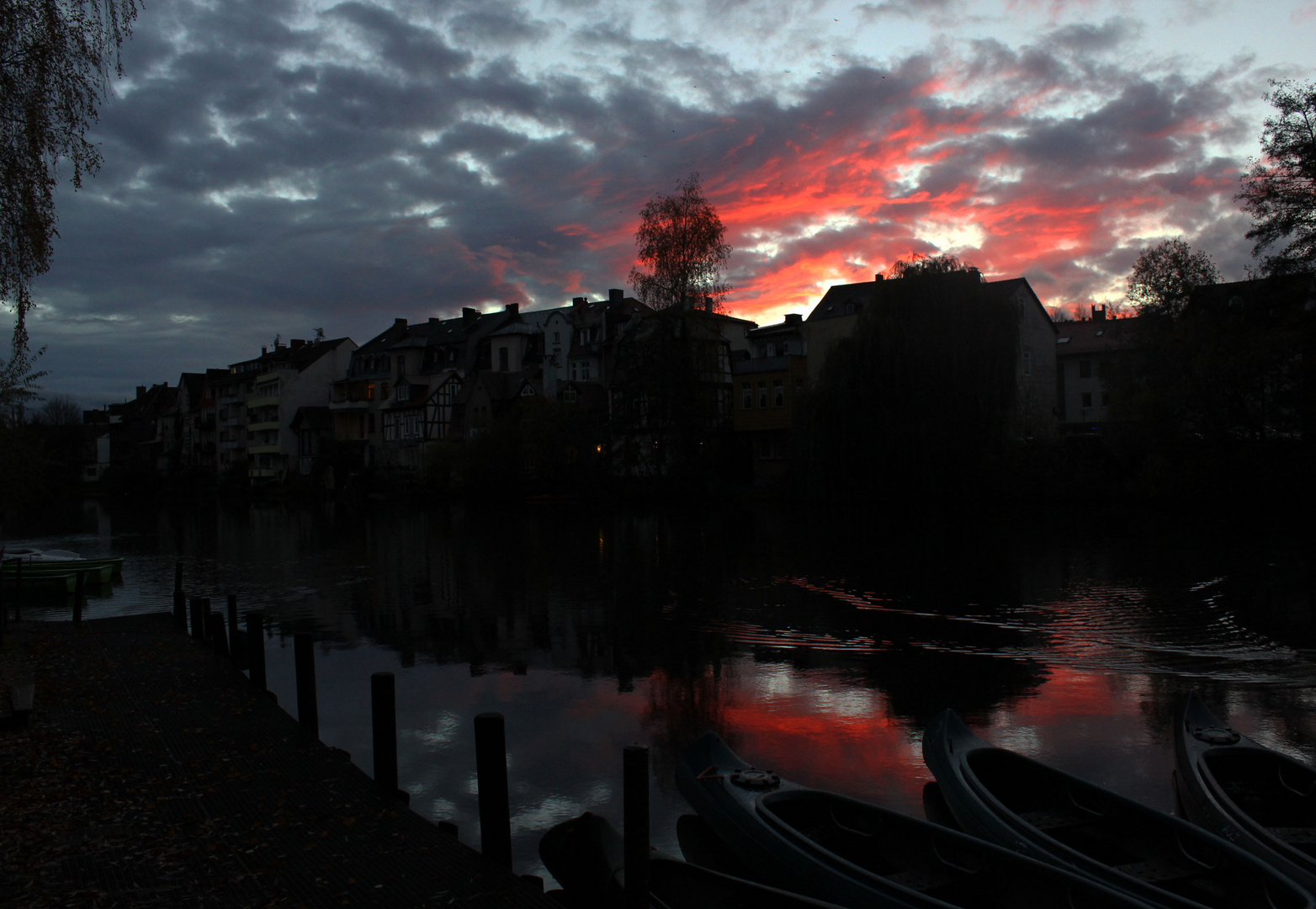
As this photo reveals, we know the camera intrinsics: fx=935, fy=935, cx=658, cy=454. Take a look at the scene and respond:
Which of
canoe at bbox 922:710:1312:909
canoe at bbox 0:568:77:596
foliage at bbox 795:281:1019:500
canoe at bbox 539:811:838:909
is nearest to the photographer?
canoe at bbox 539:811:838:909

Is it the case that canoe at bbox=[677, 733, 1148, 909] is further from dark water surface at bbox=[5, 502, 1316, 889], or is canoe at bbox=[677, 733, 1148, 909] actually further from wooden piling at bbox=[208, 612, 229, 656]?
wooden piling at bbox=[208, 612, 229, 656]

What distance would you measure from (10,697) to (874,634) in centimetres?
1192

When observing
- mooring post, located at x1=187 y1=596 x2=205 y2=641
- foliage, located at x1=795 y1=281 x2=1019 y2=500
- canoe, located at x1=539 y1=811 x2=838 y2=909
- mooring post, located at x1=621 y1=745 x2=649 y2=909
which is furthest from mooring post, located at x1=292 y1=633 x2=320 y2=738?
foliage, located at x1=795 y1=281 x2=1019 y2=500

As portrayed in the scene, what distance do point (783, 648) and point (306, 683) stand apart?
7.88 meters

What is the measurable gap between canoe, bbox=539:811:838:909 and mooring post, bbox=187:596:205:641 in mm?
10058

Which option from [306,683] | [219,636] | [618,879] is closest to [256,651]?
[219,636]

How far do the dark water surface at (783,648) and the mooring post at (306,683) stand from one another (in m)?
0.86

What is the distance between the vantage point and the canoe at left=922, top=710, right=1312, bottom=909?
495 cm

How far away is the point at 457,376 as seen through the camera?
3354 inches

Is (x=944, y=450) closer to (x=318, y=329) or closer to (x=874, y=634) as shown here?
(x=874, y=634)

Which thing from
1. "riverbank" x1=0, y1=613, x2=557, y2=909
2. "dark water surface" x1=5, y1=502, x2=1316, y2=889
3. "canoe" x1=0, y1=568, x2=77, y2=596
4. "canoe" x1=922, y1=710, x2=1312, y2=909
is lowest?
"dark water surface" x1=5, y1=502, x2=1316, y2=889

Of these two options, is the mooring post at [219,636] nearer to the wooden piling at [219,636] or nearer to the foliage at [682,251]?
the wooden piling at [219,636]

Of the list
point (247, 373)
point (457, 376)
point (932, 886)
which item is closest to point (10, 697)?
point (932, 886)

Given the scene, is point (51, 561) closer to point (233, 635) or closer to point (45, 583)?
point (45, 583)
